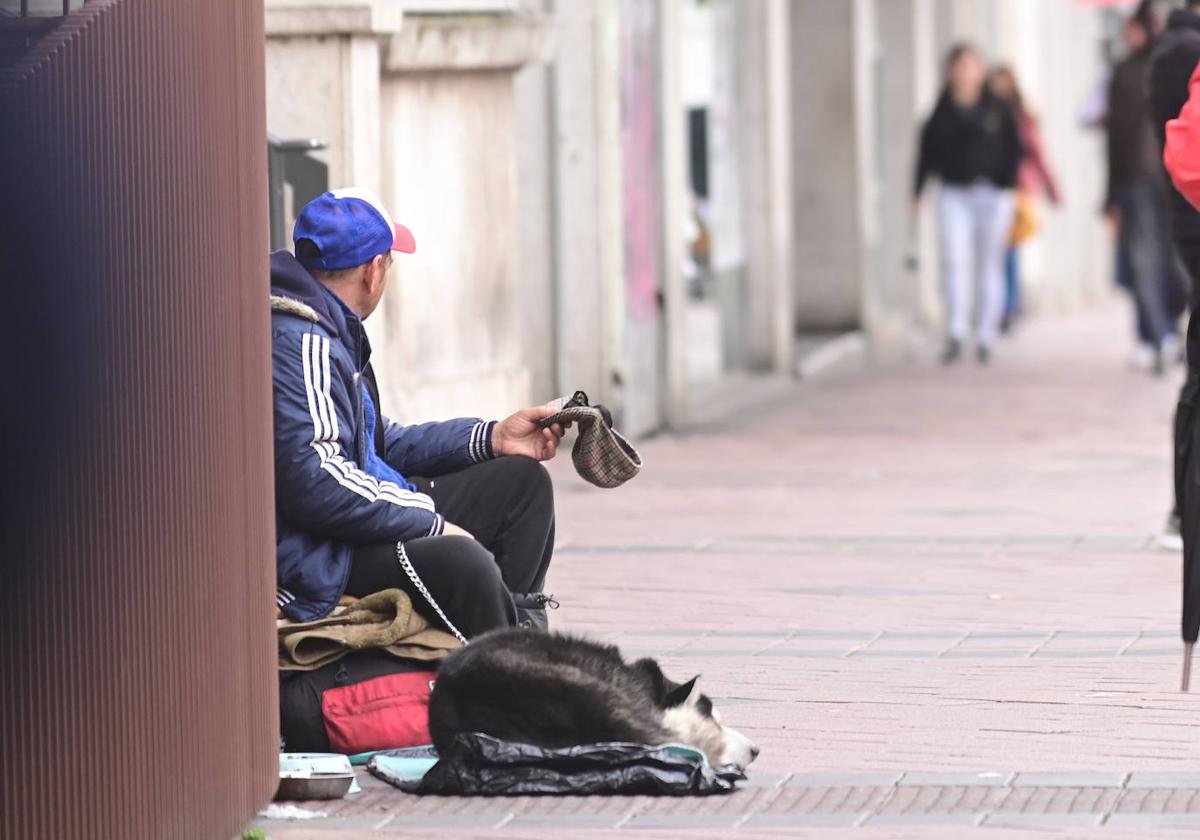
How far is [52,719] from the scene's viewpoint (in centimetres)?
409

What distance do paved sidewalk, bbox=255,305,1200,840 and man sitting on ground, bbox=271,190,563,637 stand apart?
0.54 m

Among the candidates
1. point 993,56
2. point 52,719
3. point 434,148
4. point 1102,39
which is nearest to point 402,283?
point 434,148

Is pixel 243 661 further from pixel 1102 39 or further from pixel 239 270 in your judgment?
pixel 1102 39

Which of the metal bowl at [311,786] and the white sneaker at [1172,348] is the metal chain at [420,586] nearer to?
the metal bowl at [311,786]

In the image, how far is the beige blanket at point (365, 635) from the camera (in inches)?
218

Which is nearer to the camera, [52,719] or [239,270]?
[52,719]

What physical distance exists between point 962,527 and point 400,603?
440 cm

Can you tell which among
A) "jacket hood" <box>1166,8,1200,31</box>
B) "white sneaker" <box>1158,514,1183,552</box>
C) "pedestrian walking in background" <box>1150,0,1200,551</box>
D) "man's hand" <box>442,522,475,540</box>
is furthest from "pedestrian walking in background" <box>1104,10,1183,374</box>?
"man's hand" <box>442,522,475,540</box>

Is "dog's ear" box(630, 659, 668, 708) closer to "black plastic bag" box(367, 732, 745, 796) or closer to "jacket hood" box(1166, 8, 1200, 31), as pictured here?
"black plastic bag" box(367, 732, 745, 796)

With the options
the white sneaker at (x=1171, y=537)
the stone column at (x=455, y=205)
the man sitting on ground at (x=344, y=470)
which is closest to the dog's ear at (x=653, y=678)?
the man sitting on ground at (x=344, y=470)

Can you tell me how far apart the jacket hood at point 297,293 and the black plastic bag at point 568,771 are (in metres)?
0.98

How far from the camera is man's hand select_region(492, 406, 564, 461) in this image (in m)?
6.17

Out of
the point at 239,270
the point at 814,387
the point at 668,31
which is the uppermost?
the point at 668,31

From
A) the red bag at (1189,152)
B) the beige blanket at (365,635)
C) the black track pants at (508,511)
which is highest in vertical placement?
the red bag at (1189,152)
